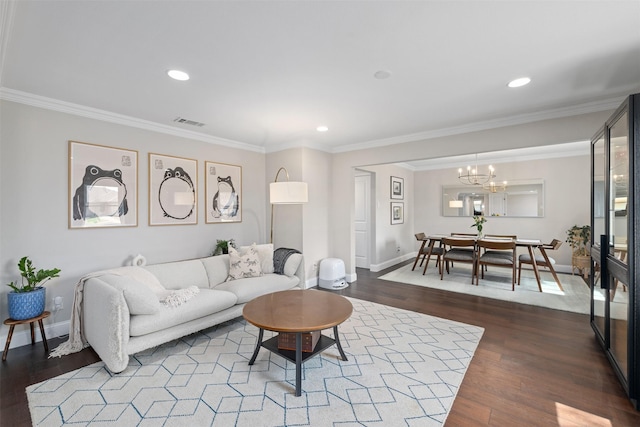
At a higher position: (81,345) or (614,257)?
(614,257)

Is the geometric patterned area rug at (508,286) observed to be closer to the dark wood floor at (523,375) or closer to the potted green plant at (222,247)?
the dark wood floor at (523,375)

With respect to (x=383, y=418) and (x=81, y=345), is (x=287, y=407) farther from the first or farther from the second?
(x=81, y=345)

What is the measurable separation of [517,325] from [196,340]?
11.9 ft

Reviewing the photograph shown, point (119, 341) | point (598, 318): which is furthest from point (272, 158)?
point (598, 318)

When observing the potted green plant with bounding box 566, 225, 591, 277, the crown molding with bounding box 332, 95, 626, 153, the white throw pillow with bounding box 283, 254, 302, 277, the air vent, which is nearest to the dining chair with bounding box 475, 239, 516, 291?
the potted green plant with bounding box 566, 225, 591, 277

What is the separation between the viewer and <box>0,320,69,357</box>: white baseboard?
277 cm

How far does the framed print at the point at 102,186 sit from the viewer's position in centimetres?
315

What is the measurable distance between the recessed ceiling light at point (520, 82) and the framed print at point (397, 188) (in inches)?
169

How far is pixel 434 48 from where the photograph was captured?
208 centimetres

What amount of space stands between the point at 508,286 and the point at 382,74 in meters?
4.38

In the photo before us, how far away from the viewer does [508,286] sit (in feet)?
15.9

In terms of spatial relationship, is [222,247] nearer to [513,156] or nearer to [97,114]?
[97,114]

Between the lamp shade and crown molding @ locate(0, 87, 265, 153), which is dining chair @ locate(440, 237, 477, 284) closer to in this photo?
the lamp shade

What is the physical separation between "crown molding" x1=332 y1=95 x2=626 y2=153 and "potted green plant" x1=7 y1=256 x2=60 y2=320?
14.7 feet
